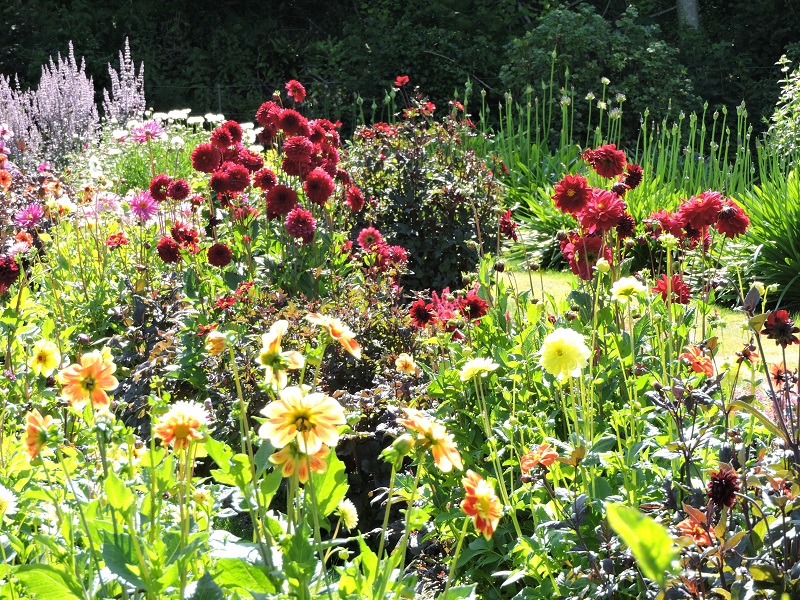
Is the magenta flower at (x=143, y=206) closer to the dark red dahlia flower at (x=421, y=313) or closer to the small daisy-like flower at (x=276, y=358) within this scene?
the dark red dahlia flower at (x=421, y=313)

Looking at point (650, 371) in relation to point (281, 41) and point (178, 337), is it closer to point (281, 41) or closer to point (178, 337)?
point (178, 337)

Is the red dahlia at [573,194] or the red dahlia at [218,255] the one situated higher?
the red dahlia at [573,194]

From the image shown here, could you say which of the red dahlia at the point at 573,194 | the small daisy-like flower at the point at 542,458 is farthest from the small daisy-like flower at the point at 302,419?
the red dahlia at the point at 573,194

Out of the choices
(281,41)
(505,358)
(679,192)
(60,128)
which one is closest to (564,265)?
(679,192)

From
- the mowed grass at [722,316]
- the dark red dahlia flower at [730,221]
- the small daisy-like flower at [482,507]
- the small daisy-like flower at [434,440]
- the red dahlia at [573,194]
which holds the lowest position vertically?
the mowed grass at [722,316]

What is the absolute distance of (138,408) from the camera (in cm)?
279

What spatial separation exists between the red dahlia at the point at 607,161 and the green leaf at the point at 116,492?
1708 millimetres

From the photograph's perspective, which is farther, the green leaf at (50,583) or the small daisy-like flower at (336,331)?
the small daisy-like flower at (336,331)

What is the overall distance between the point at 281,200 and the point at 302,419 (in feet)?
7.58

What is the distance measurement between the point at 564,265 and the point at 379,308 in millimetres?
2860

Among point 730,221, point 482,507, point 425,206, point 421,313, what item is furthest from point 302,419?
point 425,206

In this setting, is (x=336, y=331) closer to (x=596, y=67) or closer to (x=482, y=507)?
(x=482, y=507)

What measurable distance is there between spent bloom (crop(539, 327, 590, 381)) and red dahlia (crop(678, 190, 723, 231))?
86 centimetres

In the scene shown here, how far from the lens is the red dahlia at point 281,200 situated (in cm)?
330
